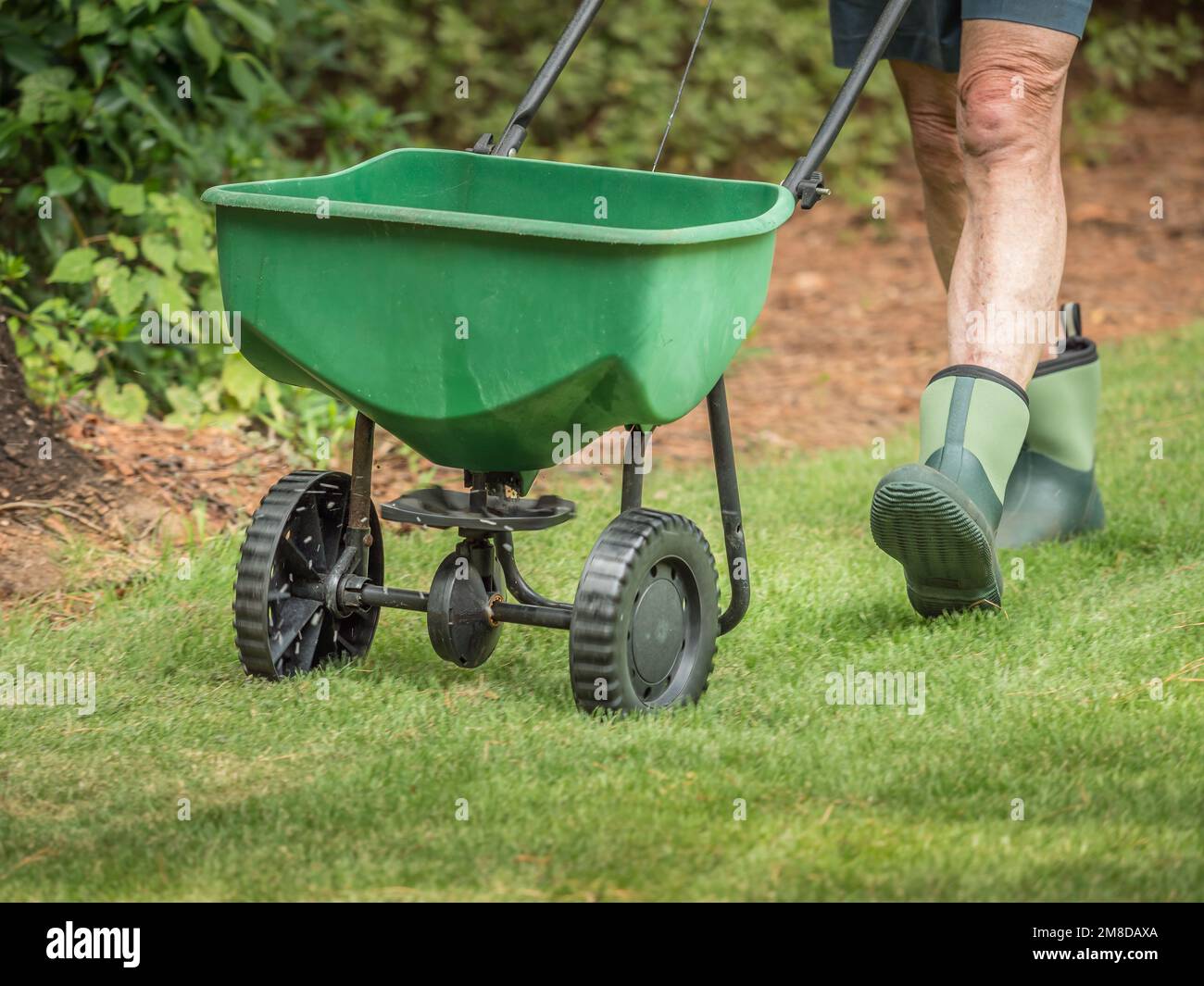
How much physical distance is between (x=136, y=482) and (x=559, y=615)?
54.6 inches

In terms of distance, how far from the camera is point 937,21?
322cm

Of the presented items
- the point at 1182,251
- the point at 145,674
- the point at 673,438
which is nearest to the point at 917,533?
the point at 145,674

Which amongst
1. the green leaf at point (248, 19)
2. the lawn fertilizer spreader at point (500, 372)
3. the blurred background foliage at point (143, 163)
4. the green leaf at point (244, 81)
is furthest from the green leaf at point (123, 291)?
the lawn fertilizer spreader at point (500, 372)

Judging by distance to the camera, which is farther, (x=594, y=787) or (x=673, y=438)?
(x=673, y=438)

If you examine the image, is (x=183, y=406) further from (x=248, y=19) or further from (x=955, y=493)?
(x=955, y=493)

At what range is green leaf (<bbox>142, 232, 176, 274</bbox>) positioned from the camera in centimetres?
421

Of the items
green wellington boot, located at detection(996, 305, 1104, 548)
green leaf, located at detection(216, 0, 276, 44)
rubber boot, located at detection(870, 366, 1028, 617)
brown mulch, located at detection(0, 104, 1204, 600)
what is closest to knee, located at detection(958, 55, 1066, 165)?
rubber boot, located at detection(870, 366, 1028, 617)

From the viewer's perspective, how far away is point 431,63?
685 cm

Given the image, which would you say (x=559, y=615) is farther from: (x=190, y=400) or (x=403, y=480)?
(x=190, y=400)

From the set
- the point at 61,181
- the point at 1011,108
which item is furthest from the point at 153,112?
the point at 1011,108

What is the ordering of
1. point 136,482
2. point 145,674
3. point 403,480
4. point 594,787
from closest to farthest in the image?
point 594,787 < point 145,674 < point 136,482 < point 403,480

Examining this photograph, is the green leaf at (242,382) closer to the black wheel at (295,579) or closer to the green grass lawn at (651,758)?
the green grass lawn at (651,758)

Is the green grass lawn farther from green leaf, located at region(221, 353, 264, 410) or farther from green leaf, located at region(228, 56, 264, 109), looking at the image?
green leaf, located at region(228, 56, 264, 109)

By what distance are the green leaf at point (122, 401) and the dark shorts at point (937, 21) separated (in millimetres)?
1893
